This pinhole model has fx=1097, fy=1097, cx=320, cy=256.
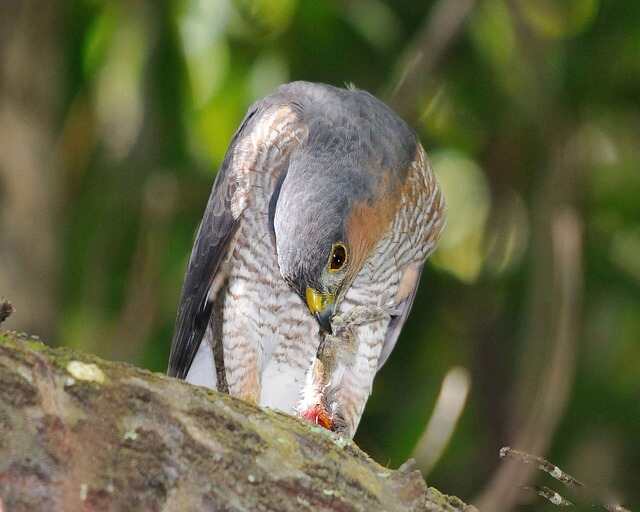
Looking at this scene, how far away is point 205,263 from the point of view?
17.5ft

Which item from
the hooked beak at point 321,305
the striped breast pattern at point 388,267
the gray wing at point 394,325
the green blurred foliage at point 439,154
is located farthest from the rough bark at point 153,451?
the green blurred foliage at point 439,154

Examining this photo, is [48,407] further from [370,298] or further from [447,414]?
[447,414]

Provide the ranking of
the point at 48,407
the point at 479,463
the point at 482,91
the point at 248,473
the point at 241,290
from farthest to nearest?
the point at 482,91 < the point at 479,463 < the point at 241,290 < the point at 248,473 < the point at 48,407

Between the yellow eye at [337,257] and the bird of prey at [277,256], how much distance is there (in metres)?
0.08

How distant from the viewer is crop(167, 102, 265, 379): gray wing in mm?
5266

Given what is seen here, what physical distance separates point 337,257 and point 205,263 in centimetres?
90

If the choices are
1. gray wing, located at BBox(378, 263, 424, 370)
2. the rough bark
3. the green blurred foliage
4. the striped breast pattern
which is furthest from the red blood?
the rough bark

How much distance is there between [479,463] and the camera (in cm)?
709

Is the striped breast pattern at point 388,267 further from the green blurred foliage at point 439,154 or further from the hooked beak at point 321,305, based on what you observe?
the green blurred foliage at point 439,154

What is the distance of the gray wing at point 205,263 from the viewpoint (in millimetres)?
5266

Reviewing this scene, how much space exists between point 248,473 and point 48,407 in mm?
527

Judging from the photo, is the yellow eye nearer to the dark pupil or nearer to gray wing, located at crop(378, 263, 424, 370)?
the dark pupil

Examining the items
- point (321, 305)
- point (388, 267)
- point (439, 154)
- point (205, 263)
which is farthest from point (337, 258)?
point (439, 154)

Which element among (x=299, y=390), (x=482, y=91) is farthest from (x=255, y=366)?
(x=482, y=91)
